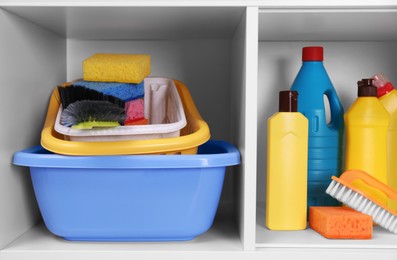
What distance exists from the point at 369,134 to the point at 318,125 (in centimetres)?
10

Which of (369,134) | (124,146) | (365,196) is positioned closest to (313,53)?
(369,134)

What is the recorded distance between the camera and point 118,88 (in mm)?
889

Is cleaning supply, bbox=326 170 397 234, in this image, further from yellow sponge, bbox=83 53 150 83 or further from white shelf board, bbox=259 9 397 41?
yellow sponge, bbox=83 53 150 83

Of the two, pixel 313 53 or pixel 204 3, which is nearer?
pixel 204 3

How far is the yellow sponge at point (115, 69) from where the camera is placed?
2.90 ft

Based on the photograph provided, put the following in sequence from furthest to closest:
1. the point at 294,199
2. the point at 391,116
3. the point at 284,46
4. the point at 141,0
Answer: the point at 284,46 → the point at 391,116 → the point at 294,199 → the point at 141,0

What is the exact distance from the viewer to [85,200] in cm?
84

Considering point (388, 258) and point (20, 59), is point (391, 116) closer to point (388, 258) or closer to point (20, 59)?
point (388, 258)

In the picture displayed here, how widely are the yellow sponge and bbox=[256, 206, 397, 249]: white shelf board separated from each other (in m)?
0.35

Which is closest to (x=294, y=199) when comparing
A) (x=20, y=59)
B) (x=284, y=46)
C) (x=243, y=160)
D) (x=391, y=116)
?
(x=243, y=160)

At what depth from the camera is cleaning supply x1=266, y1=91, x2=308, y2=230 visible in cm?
89

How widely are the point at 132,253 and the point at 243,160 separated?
23 centimetres

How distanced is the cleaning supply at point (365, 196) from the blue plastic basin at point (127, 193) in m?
0.20

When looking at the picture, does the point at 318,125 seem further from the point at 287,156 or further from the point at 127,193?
the point at 127,193
